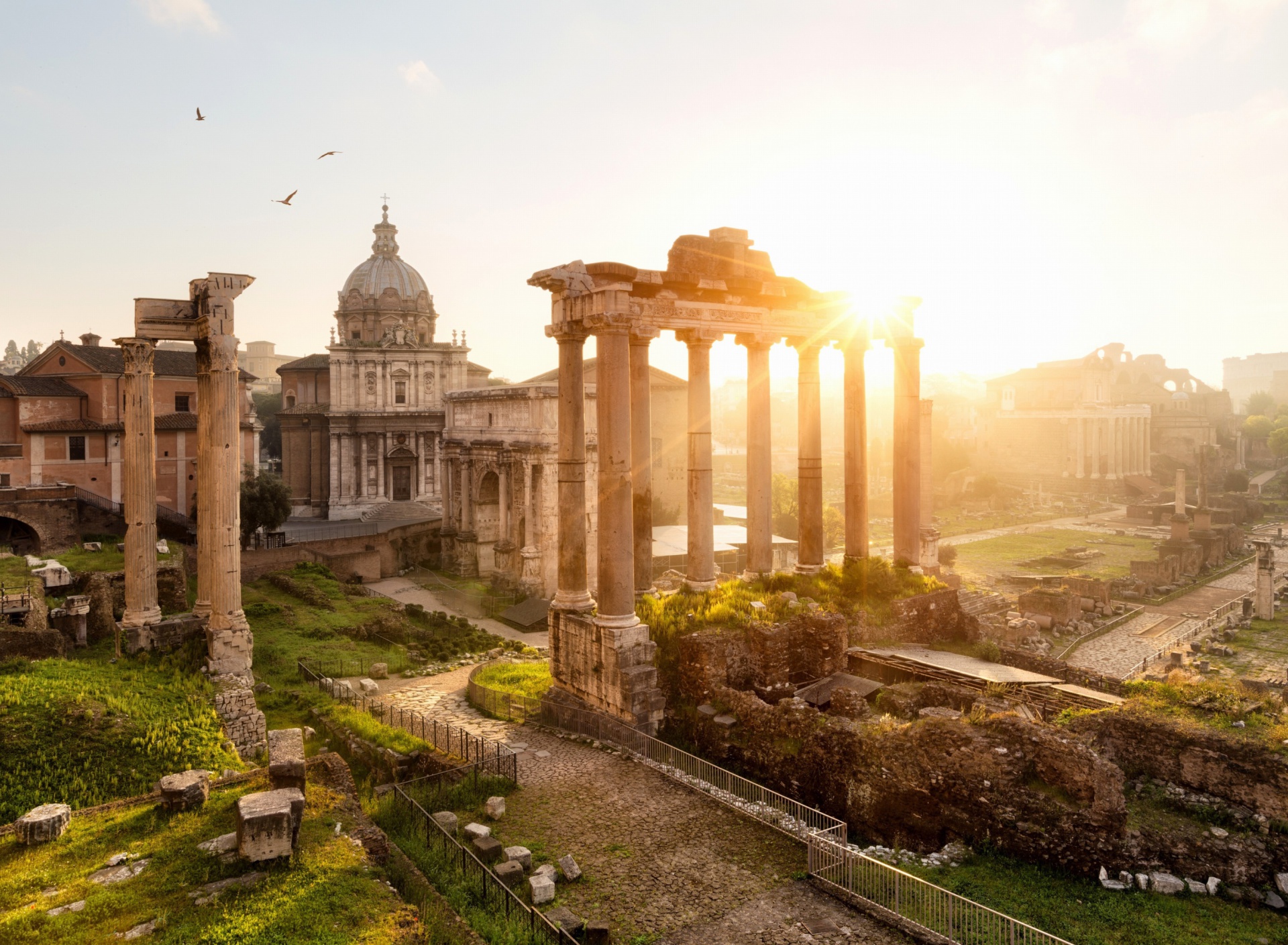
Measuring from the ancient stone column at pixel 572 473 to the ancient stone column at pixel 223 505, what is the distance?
19.3 ft

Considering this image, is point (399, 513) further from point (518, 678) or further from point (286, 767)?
point (286, 767)

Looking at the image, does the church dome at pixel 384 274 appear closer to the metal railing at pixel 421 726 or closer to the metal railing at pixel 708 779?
the metal railing at pixel 421 726

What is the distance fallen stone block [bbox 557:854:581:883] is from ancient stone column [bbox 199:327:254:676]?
8323 millimetres

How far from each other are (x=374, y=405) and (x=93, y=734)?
4152cm

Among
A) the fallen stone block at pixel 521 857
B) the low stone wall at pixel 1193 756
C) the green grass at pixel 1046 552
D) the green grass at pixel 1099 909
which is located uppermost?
the low stone wall at pixel 1193 756

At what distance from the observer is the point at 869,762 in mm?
11820

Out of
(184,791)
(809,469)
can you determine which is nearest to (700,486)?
(809,469)

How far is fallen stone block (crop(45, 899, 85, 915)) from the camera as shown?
7.86 meters

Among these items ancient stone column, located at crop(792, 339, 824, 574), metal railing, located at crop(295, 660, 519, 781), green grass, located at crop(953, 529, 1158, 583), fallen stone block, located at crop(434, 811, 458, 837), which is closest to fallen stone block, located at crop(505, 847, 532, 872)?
fallen stone block, located at crop(434, 811, 458, 837)

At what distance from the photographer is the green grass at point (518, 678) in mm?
17562

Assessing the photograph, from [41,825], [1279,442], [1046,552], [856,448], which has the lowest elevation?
[1046,552]

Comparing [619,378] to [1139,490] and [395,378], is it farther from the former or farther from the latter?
[1139,490]

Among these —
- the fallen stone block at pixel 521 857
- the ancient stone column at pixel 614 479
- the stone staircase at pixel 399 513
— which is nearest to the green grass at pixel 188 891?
the fallen stone block at pixel 521 857

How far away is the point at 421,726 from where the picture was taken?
16.1 metres
